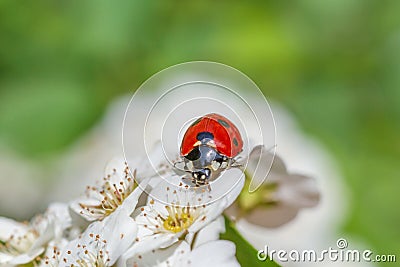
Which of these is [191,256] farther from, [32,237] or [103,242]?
[32,237]

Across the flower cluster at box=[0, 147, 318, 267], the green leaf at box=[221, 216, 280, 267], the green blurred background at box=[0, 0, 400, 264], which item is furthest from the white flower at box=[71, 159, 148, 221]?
the green blurred background at box=[0, 0, 400, 264]

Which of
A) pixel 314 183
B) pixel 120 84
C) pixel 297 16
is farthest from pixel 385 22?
pixel 314 183

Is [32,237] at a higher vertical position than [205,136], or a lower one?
lower

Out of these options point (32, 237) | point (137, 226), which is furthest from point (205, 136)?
point (32, 237)

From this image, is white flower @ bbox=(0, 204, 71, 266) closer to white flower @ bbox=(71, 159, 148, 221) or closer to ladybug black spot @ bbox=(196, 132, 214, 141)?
white flower @ bbox=(71, 159, 148, 221)

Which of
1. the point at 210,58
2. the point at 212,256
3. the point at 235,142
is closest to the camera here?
the point at 212,256

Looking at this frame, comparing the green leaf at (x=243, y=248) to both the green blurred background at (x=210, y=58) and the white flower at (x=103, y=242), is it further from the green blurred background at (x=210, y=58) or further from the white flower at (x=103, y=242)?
the green blurred background at (x=210, y=58)

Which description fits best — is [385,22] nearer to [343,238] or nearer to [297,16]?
[297,16]
